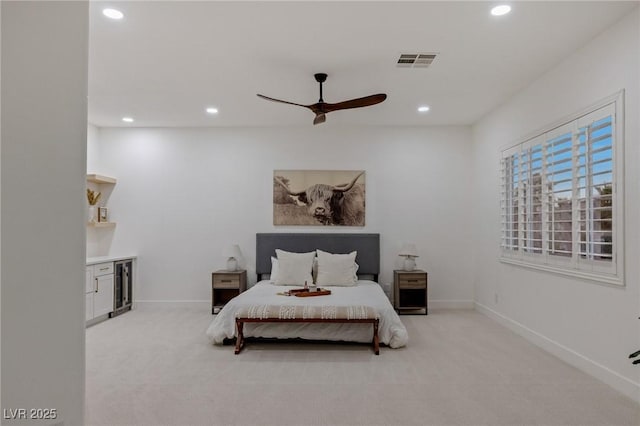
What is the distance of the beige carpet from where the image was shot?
2.75m

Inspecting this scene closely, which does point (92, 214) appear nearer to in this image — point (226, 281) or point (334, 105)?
point (226, 281)

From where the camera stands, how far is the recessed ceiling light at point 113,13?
2.99m

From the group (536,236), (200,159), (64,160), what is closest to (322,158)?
(200,159)

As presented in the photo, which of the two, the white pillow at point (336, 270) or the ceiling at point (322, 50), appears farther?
the white pillow at point (336, 270)

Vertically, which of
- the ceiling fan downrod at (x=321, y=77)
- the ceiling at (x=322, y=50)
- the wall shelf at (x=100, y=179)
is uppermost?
the ceiling at (x=322, y=50)

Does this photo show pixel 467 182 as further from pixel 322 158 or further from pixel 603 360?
pixel 603 360

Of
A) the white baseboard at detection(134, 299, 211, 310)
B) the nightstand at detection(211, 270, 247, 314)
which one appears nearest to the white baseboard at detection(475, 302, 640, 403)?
the nightstand at detection(211, 270, 247, 314)

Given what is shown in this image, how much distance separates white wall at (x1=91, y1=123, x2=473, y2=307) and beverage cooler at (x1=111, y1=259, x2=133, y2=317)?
0.63ft

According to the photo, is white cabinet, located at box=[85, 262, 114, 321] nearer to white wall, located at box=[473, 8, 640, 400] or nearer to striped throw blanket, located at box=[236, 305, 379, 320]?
striped throw blanket, located at box=[236, 305, 379, 320]

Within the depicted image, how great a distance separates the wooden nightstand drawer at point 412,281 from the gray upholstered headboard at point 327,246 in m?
0.44

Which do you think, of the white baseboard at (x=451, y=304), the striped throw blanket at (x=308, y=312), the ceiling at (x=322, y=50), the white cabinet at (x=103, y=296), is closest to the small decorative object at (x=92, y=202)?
the white cabinet at (x=103, y=296)

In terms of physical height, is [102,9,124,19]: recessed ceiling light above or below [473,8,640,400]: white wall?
above

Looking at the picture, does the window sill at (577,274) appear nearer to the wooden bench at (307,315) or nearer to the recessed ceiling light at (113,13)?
the wooden bench at (307,315)

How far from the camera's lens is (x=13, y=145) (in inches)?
29.5
